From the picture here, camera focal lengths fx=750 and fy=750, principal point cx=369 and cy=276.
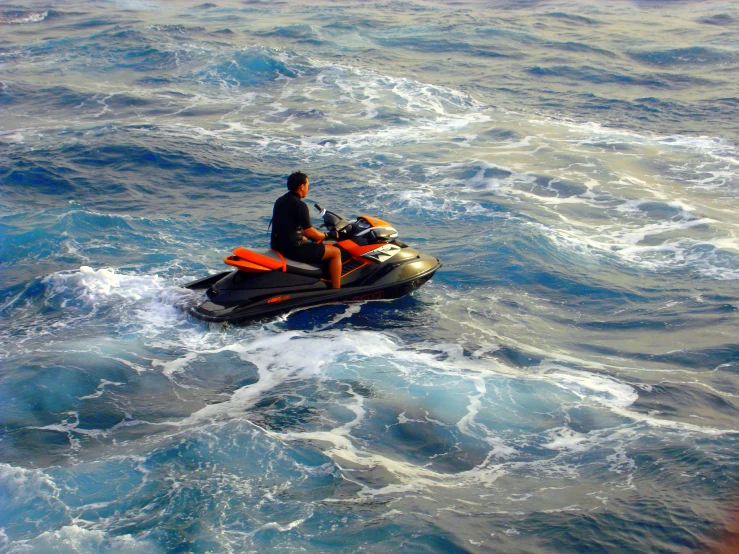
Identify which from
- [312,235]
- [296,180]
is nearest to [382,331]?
[312,235]

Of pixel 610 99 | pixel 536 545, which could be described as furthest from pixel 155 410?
pixel 610 99

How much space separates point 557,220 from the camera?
13336mm

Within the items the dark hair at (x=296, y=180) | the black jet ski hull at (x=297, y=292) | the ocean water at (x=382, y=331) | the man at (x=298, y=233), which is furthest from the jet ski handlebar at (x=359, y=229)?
the ocean water at (x=382, y=331)

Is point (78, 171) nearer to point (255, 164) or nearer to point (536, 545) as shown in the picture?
point (255, 164)

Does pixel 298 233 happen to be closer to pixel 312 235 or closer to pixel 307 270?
pixel 312 235

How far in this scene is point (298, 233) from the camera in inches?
361

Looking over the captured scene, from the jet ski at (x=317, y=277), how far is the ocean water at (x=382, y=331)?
0.77 ft

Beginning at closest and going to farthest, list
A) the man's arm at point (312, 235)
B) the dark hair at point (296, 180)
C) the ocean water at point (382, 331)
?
1. the ocean water at point (382, 331)
2. the dark hair at point (296, 180)
3. the man's arm at point (312, 235)

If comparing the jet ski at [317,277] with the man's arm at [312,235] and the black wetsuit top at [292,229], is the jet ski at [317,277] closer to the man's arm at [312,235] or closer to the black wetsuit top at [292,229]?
the black wetsuit top at [292,229]

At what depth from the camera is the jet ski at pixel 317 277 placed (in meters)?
8.94

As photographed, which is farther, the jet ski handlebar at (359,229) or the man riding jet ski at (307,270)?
the jet ski handlebar at (359,229)

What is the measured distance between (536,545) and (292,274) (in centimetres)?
488

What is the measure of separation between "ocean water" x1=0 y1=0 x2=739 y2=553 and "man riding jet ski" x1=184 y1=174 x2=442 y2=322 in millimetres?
258

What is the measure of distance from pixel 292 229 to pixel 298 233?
102 millimetres
